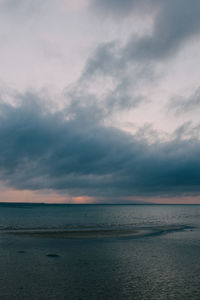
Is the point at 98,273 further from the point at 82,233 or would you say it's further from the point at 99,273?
the point at 82,233

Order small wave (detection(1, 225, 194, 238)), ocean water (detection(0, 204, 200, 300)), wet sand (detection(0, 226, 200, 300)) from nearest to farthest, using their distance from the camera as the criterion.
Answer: wet sand (detection(0, 226, 200, 300))
ocean water (detection(0, 204, 200, 300))
small wave (detection(1, 225, 194, 238))

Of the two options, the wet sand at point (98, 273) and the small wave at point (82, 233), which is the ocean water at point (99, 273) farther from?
the small wave at point (82, 233)

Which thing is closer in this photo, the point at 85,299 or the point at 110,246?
the point at 85,299

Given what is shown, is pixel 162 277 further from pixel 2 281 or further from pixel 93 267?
pixel 2 281

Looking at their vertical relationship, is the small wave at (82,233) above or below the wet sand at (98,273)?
below

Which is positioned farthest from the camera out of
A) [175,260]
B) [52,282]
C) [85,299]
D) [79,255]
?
[79,255]

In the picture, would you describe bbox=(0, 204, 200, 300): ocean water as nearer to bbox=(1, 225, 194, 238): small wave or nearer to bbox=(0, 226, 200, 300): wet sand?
bbox=(0, 226, 200, 300): wet sand

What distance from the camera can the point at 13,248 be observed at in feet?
98.8

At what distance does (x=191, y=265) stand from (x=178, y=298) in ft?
30.2

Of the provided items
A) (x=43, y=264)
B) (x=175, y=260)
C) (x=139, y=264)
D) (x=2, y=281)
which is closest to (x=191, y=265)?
(x=175, y=260)

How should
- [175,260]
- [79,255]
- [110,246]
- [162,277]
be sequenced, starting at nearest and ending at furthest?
[162,277] < [175,260] < [79,255] < [110,246]

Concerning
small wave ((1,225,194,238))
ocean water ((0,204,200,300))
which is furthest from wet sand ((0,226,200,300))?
small wave ((1,225,194,238))

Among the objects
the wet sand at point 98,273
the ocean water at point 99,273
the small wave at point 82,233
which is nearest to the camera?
the wet sand at point 98,273

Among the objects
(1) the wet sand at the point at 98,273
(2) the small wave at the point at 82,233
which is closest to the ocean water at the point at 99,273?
(1) the wet sand at the point at 98,273
